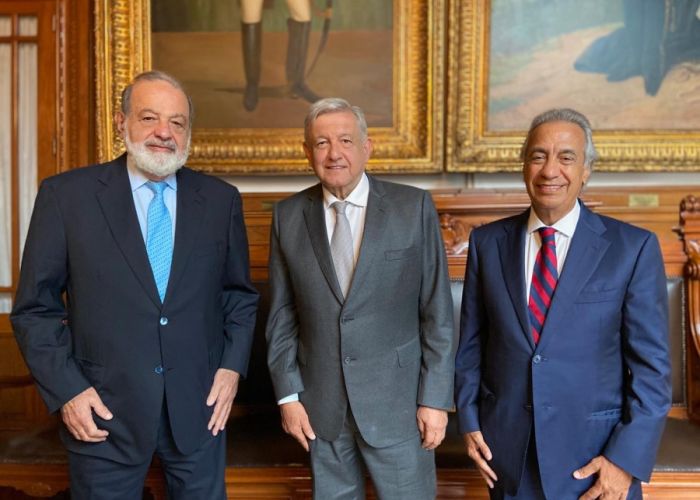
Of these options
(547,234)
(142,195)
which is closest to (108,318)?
(142,195)

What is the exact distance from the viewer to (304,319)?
7.37 ft

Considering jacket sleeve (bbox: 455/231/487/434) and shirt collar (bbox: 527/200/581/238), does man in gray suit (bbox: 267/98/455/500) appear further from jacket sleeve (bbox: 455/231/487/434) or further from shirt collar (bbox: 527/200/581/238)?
shirt collar (bbox: 527/200/581/238)

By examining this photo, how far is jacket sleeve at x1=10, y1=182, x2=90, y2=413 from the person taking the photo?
2.11 m

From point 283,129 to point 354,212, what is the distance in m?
1.67

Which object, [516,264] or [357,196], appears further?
[357,196]

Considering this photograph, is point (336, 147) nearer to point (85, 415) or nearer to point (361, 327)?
point (361, 327)

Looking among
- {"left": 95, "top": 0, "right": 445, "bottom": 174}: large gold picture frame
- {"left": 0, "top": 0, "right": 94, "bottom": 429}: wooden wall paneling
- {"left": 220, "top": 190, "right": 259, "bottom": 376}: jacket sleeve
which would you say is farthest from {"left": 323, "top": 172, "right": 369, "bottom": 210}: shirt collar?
{"left": 0, "top": 0, "right": 94, "bottom": 429}: wooden wall paneling

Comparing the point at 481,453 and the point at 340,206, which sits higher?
the point at 340,206

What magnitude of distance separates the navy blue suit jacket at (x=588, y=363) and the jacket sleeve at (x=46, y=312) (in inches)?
52.0

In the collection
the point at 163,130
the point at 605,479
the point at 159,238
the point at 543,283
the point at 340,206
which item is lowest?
the point at 605,479

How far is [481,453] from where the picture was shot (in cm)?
219

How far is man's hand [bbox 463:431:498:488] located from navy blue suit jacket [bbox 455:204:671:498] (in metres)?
0.05

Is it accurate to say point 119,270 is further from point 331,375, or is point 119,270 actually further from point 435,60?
point 435,60

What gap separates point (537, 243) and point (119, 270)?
1293 millimetres
